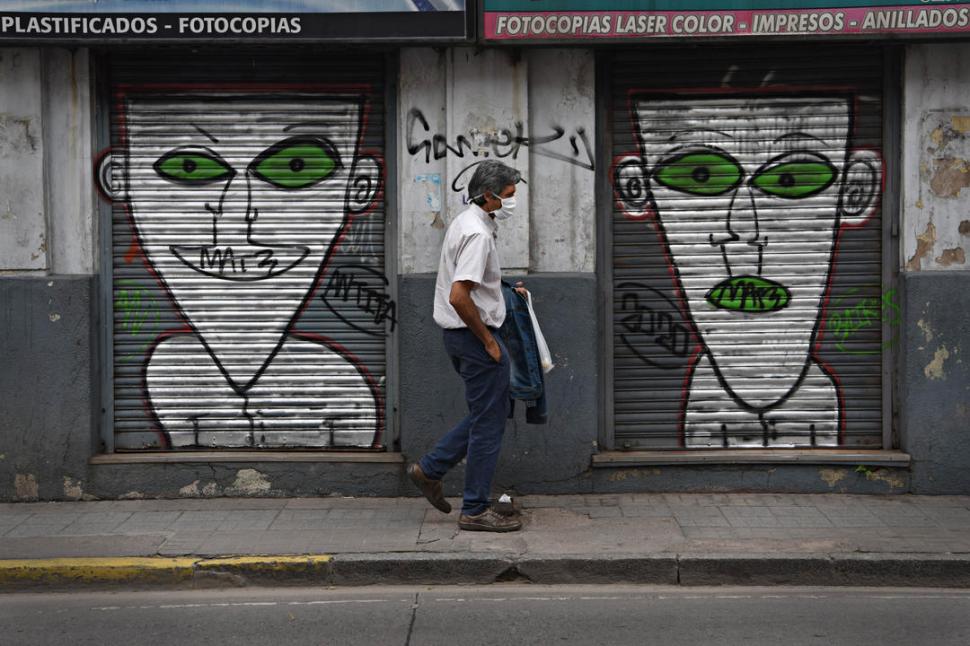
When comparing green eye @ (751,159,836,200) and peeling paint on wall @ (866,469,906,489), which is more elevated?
green eye @ (751,159,836,200)

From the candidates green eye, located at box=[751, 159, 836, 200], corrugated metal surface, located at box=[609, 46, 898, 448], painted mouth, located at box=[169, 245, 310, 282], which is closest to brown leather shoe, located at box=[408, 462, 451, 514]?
corrugated metal surface, located at box=[609, 46, 898, 448]

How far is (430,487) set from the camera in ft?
23.6

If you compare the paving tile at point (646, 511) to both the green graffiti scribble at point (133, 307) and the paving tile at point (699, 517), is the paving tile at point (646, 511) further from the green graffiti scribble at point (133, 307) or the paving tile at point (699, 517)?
the green graffiti scribble at point (133, 307)

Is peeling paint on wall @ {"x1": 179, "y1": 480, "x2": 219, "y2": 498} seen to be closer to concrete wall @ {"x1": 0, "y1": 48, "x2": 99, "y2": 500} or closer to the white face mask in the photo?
concrete wall @ {"x1": 0, "y1": 48, "x2": 99, "y2": 500}

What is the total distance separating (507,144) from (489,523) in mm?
2472

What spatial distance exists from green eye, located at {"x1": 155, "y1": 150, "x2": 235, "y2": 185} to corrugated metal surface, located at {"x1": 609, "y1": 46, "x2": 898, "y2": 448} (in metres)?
2.68

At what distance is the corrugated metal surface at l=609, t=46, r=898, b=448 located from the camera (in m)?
8.00

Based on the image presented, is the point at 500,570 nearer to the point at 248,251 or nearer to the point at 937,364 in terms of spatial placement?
the point at 248,251

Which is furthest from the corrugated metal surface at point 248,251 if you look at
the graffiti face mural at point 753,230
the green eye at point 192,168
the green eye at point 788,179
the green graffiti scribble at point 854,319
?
the green graffiti scribble at point 854,319

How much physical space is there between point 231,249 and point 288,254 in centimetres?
39

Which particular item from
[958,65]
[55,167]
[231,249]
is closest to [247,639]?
[231,249]

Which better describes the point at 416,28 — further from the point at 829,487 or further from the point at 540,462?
the point at 829,487

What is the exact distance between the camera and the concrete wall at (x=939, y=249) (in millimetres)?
7789

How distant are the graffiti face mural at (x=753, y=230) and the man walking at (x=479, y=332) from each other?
1440 mm
